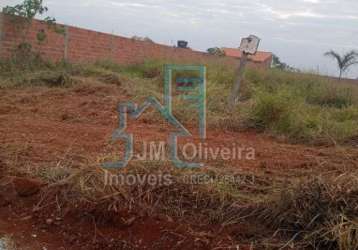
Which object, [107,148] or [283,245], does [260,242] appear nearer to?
[283,245]

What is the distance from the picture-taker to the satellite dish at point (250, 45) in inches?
214

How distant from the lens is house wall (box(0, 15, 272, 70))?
8.12 m

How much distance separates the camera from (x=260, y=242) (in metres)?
2.14

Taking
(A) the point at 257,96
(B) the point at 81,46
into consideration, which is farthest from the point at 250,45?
(B) the point at 81,46

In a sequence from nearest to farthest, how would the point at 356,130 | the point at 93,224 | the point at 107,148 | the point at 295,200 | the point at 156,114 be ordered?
the point at 295,200 < the point at 93,224 < the point at 107,148 < the point at 356,130 < the point at 156,114

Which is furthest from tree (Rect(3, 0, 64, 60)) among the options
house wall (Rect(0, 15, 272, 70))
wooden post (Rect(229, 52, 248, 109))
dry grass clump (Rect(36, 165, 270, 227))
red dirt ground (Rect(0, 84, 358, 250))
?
dry grass clump (Rect(36, 165, 270, 227))

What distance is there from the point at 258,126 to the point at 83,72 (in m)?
4.93

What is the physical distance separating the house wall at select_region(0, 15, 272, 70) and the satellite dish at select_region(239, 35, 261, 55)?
500 cm

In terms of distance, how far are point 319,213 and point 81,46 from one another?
901cm

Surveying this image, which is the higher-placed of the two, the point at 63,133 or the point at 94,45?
the point at 94,45

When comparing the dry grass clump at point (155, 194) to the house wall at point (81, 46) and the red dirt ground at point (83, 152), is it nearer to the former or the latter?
the red dirt ground at point (83, 152)

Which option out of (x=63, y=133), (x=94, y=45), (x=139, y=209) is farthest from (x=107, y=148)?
(x=94, y=45)

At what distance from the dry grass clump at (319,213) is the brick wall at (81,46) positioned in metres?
7.23

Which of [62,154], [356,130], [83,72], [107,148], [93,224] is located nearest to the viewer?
[93,224]
